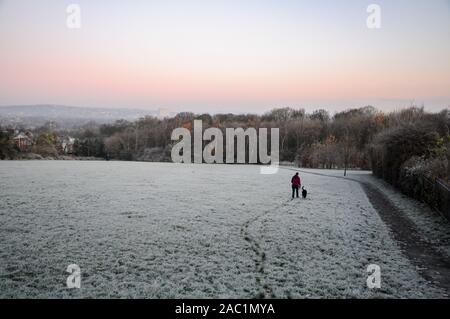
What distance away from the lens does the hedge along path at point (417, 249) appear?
10031mm

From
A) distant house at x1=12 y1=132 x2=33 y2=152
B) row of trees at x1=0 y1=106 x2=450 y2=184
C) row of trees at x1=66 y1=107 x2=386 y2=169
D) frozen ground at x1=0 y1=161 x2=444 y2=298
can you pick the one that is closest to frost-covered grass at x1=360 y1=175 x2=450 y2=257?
frozen ground at x1=0 y1=161 x2=444 y2=298

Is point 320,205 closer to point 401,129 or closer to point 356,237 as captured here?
point 356,237

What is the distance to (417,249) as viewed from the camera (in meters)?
12.8

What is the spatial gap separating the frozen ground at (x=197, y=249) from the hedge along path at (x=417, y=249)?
1.34ft

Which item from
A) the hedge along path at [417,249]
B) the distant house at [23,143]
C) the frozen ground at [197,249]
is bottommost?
the hedge along path at [417,249]

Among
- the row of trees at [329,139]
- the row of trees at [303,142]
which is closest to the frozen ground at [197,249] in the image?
the row of trees at [329,139]

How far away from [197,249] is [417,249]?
340 inches

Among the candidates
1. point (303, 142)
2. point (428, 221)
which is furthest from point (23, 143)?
point (428, 221)

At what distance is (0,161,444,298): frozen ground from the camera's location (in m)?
9.05

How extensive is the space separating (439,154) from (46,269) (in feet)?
90.9

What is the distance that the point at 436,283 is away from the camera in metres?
9.52

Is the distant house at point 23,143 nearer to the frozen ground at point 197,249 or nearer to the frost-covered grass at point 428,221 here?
the frozen ground at point 197,249

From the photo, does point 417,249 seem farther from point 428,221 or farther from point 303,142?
point 303,142
